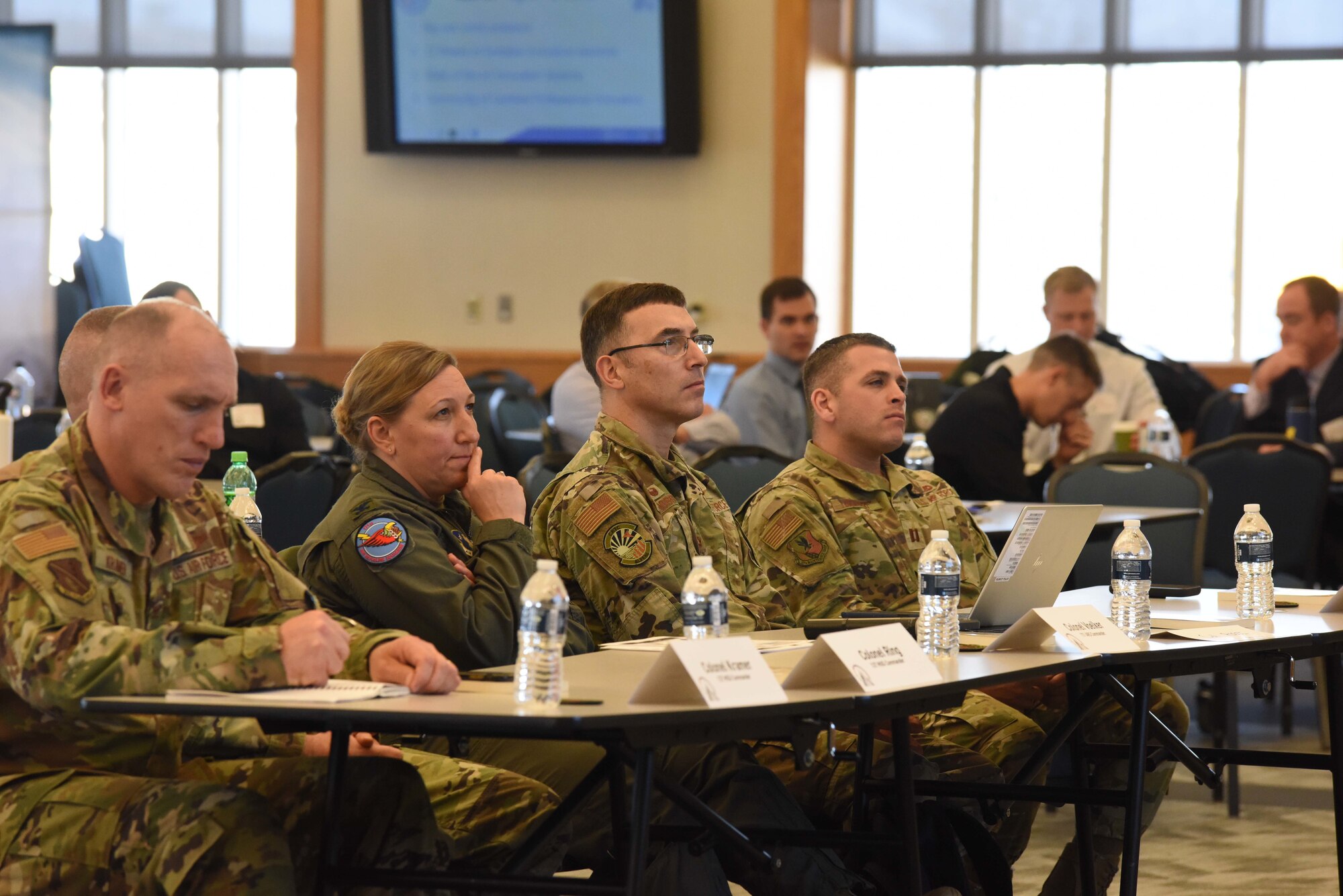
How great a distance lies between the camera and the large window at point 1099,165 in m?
9.88

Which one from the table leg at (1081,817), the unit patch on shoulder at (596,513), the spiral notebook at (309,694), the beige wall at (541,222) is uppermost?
the beige wall at (541,222)

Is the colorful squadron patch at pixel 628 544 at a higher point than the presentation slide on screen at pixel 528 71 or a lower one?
lower

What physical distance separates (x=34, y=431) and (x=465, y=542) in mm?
3808

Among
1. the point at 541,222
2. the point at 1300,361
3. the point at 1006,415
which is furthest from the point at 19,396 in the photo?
the point at 1300,361

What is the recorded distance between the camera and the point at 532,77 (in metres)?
9.91

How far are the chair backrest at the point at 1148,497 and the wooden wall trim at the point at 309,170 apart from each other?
6258 millimetres

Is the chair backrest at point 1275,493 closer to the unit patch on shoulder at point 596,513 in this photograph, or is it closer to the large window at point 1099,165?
the unit patch on shoulder at point 596,513

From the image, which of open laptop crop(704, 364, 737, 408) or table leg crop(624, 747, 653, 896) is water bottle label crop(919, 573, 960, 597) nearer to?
table leg crop(624, 747, 653, 896)

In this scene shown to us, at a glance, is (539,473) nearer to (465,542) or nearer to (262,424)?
(465,542)

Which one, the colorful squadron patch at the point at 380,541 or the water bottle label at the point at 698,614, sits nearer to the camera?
the water bottle label at the point at 698,614

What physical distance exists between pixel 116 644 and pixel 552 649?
513mm

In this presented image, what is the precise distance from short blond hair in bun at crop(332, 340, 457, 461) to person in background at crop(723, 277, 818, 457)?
365 centimetres

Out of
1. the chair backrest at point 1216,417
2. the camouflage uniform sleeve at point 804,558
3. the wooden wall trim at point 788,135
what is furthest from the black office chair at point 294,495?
the wooden wall trim at point 788,135

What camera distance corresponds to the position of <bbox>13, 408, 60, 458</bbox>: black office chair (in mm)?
6004
